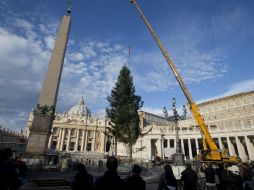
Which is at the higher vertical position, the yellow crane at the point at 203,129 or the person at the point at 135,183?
the yellow crane at the point at 203,129

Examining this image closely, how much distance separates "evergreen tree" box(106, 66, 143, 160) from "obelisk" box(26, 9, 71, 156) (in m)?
12.2

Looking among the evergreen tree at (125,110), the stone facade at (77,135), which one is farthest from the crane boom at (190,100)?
the stone facade at (77,135)

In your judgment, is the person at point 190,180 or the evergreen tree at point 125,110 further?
the evergreen tree at point 125,110

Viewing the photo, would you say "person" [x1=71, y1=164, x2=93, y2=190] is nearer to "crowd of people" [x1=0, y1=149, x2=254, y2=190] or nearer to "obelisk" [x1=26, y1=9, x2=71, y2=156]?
"crowd of people" [x1=0, y1=149, x2=254, y2=190]

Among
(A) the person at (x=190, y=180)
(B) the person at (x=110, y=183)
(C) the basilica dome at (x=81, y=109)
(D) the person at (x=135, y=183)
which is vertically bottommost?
(A) the person at (x=190, y=180)

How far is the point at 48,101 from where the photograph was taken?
16359 mm

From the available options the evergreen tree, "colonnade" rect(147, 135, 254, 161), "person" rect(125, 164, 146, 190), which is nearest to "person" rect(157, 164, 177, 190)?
"person" rect(125, 164, 146, 190)

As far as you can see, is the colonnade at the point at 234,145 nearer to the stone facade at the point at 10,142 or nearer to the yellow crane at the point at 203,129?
the yellow crane at the point at 203,129

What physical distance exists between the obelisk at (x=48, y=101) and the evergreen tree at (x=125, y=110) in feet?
40.1

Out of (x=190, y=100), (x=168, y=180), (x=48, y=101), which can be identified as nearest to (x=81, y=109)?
(x=190, y=100)

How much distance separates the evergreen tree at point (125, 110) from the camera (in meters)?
26.7

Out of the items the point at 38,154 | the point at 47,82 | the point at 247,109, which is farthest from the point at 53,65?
the point at 247,109

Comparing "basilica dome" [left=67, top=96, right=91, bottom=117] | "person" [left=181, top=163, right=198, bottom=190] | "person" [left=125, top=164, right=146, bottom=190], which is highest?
"basilica dome" [left=67, top=96, right=91, bottom=117]

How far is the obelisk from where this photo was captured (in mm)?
14477
